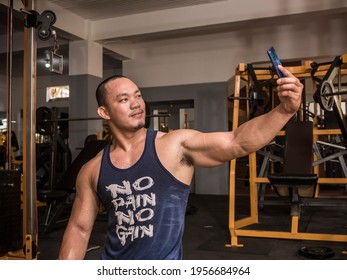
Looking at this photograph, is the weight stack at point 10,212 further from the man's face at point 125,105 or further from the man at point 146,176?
the man's face at point 125,105

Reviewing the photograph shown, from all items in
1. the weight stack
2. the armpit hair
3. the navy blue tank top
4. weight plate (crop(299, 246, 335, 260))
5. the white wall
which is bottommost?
weight plate (crop(299, 246, 335, 260))

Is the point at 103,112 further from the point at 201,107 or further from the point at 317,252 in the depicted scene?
the point at 201,107

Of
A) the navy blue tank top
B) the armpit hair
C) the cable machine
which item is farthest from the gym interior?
the armpit hair

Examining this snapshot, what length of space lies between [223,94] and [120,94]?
213 inches

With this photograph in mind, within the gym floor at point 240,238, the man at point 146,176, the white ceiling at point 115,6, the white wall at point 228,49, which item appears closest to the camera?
the man at point 146,176

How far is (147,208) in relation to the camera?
1236 millimetres

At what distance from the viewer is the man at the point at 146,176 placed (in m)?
1.23

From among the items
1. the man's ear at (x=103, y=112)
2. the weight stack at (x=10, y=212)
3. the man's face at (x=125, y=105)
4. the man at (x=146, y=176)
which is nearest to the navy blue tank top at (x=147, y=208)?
the man at (x=146, y=176)

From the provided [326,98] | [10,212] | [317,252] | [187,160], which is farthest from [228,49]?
[187,160]

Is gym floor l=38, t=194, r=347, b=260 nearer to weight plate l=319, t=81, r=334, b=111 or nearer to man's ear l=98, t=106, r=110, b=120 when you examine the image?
weight plate l=319, t=81, r=334, b=111

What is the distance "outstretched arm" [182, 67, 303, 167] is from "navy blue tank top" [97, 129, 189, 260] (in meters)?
0.12

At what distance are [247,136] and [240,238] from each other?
8.05 ft

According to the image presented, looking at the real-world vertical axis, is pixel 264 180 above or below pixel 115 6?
below

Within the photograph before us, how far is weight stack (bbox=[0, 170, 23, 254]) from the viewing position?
106 inches
